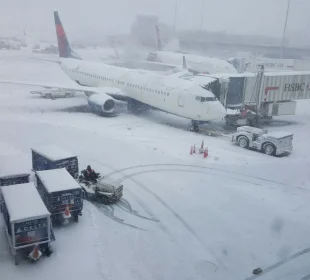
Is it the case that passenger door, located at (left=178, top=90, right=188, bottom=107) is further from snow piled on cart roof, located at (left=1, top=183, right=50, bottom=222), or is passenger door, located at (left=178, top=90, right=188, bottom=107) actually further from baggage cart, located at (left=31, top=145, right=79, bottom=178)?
snow piled on cart roof, located at (left=1, top=183, right=50, bottom=222)

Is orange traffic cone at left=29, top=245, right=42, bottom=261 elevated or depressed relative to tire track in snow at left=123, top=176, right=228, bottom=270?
elevated

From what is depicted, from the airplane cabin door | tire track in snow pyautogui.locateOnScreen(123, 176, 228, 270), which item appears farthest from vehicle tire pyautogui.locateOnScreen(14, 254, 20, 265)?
the airplane cabin door

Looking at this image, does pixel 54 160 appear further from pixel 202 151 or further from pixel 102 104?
pixel 102 104

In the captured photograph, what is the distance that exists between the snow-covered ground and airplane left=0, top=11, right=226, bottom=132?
1.64 m

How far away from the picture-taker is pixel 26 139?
2298 cm

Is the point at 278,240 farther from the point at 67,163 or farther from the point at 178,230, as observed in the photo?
the point at 67,163

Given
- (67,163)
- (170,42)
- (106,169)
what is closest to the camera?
(67,163)

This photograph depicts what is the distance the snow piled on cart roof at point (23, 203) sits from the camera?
440 inches

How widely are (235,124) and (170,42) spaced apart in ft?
224

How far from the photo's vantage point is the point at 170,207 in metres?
15.1

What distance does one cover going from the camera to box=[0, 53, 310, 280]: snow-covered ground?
11.2m

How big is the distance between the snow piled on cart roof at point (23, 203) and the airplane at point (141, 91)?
15.2 metres

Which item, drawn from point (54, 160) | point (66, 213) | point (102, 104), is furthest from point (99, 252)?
point (102, 104)

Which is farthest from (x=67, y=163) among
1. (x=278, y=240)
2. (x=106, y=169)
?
(x=278, y=240)
